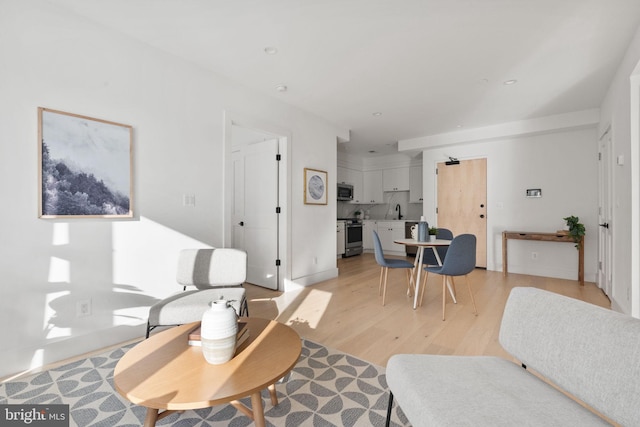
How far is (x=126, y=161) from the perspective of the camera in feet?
8.00

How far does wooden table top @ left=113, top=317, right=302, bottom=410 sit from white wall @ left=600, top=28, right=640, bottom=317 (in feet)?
9.41

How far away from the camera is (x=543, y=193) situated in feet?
15.9

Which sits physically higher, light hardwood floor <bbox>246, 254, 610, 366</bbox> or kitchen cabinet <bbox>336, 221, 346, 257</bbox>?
kitchen cabinet <bbox>336, 221, 346, 257</bbox>

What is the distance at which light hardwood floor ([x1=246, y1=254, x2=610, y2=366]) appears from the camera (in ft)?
7.63

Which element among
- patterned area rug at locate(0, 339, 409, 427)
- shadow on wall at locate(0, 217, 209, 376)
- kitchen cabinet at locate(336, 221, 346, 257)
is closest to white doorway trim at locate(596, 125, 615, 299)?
patterned area rug at locate(0, 339, 409, 427)

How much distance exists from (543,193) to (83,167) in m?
6.17

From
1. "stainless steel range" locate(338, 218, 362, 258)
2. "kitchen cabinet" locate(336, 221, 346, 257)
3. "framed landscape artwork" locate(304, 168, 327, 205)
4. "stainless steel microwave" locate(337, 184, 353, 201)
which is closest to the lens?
"framed landscape artwork" locate(304, 168, 327, 205)

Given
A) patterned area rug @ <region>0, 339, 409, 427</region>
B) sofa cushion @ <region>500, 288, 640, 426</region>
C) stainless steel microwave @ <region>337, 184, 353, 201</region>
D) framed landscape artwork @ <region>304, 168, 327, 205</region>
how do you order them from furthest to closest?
stainless steel microwave @ <region>337, 184, 353, 201</region>, framed landscape artwork @ <region>304, 168, 327, 205</region>, patterned area rug @ <region>0, 339, 409, 427</region>, sofa cushion @ <region>500, 288, 640, 426</region>

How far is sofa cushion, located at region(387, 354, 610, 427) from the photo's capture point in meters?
0.91

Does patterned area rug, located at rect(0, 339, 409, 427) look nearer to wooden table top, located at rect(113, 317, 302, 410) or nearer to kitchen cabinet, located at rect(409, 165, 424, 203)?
wooden table top, located at rect(113, 317, 302, 410)

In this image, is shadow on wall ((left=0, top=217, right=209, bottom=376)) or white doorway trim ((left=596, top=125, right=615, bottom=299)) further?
white doorway trim ((left=596, top=125, right=615, bottom=299))

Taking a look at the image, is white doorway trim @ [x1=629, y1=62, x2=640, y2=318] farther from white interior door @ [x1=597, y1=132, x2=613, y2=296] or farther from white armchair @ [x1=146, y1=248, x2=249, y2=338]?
white armchair @ [x1=146, y1=248, x2=249, y2=338]

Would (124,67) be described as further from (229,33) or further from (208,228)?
(208,228)

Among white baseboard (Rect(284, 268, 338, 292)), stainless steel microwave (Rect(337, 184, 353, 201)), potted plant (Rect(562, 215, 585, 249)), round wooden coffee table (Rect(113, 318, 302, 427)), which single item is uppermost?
stainless steel microwave (Rect(337, 184, 353, 201))
